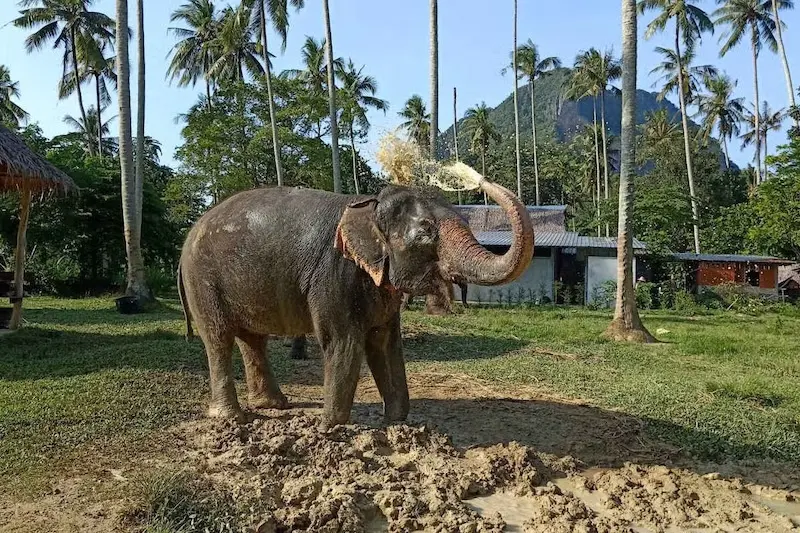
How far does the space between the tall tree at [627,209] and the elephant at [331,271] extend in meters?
8.85

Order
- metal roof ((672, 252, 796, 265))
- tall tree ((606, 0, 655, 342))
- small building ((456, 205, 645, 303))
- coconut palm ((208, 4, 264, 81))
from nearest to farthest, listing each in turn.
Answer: tall tree ((606, 0, 655, 342)), small building ((456, 205, 645, 303)), metal roof ((672, 252, 796, 265)), coconut palm ((208, 4, 264, 81))

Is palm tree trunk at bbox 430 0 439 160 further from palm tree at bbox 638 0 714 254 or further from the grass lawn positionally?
palm tree at bbox 638 0 714 254

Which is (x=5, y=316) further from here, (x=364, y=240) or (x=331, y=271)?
(x=364, y=240)

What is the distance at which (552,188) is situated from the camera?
57625 mm

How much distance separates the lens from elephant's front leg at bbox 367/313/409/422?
5.97 meters

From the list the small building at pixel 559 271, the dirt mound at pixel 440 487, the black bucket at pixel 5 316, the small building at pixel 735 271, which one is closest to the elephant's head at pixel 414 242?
the dirt mound at pixel 440 487

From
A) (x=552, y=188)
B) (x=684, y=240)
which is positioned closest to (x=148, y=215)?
(x=684, y=240)

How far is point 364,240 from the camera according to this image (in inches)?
204

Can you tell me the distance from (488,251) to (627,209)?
9978 mm

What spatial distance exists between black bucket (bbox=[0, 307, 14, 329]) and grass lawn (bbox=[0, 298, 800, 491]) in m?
0.40

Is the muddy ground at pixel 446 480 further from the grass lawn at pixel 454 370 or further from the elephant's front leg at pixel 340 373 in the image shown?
the grass lawn at pixel 454 370

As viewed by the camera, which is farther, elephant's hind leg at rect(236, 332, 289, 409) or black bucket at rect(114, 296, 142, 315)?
black bucket at rect(114, 296, 142, 315)

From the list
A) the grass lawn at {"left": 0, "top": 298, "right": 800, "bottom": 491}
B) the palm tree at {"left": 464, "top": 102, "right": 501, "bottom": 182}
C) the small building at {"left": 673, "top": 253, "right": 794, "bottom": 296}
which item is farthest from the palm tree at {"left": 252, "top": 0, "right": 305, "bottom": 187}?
the palm tree at {"left": 464, "top": 102, "right": 501, "bottom": 182}

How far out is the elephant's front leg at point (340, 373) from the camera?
538cm
